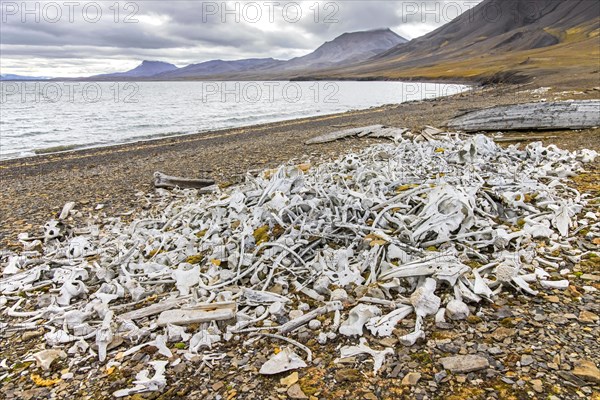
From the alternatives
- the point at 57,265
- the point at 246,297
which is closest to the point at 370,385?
the point at 246,297

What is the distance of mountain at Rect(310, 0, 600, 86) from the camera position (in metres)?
82.6

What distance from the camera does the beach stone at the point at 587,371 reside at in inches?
85.0

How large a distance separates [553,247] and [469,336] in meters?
1.69

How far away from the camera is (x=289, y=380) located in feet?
8.28

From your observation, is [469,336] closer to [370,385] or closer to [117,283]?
[370,385]

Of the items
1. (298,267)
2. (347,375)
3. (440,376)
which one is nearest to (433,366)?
(440,376)

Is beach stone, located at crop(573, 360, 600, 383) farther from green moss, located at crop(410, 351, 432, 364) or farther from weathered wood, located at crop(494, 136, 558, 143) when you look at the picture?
weathered wood, located at crop(494, 136, 558, 143)

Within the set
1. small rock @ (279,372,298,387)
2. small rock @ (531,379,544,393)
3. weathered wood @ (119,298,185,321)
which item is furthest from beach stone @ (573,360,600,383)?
weathered wood @ (119,298,185,321)

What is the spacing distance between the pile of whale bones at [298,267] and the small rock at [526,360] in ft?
1.65

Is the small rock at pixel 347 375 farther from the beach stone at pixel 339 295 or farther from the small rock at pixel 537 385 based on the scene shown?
the small rock at pixel 537 385

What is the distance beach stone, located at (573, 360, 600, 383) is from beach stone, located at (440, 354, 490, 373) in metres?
0.47

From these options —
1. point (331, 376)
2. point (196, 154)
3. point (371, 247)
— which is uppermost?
point (196, 154)

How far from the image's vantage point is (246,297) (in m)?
3.47

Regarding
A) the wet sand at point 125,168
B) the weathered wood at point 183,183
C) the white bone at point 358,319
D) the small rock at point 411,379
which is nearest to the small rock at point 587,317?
the small rock at point 411,379
